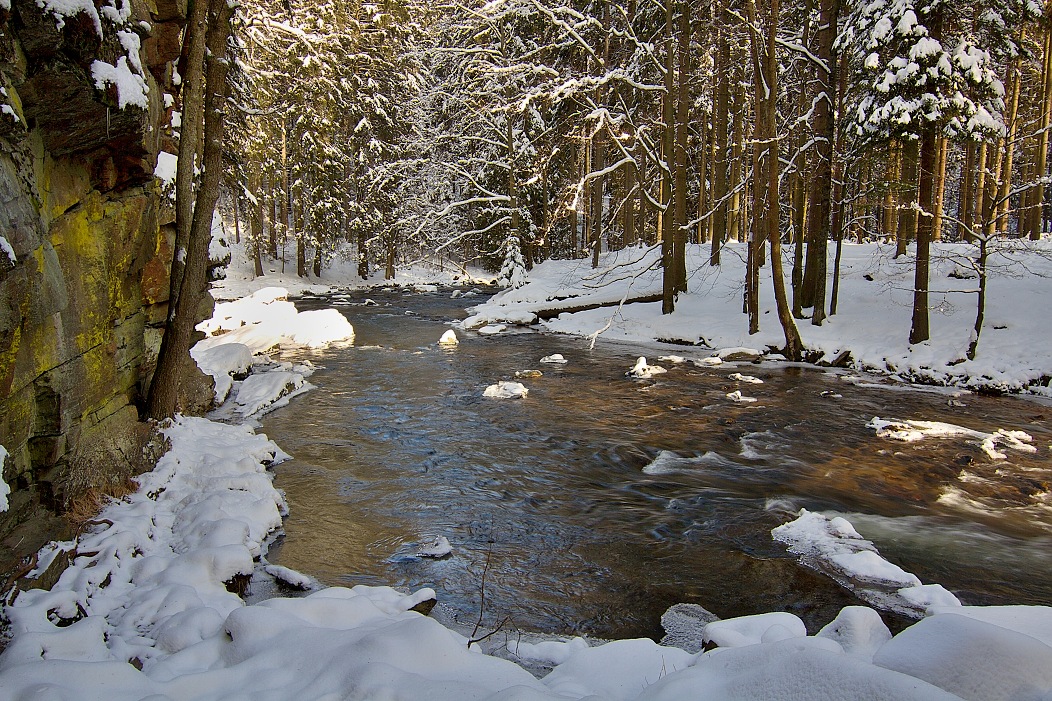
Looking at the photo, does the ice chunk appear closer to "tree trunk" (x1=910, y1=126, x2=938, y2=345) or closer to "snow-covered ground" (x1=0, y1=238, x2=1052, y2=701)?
"snow-covered ground" (x1=0, y1=238, x2=1052, y2=701)

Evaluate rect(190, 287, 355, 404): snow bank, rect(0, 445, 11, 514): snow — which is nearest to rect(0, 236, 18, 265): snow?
rect(0, 445, 11, 514): snow

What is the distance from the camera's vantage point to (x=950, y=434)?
9.82 meters

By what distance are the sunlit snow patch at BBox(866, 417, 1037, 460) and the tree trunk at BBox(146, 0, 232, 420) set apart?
33.0 feet

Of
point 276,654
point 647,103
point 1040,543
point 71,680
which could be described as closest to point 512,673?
point 276,654

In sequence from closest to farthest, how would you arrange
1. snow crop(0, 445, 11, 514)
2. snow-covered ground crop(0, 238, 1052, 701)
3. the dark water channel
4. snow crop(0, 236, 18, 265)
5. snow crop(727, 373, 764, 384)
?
snow-covered ground crop(0, 238, 1052, 701) → snow crop(0, 236, 18, 265) → snow crop(0, 445, 11, 514) → the dark water channel → snow crop(727, 373, 764, 384)

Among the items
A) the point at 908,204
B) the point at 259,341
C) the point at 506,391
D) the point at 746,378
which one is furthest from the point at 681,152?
the point at 259,341

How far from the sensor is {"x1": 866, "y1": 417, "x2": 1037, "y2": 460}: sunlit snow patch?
9148 mm

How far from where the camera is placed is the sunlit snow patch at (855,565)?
530cm

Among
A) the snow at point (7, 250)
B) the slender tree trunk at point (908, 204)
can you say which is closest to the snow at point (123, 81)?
the snow at point (7, 250)

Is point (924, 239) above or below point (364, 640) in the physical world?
above

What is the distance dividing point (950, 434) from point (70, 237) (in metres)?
11.6

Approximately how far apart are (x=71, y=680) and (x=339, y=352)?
1406 cm

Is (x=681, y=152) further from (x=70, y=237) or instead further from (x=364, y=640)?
(x=364, y=640)

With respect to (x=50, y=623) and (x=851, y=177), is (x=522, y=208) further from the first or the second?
(x=50, y=623)
